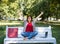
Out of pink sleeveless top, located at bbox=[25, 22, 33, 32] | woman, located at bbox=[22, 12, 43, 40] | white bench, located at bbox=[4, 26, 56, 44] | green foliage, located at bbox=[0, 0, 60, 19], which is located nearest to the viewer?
white bench, located at bbox=[4, 26, 56, 44]

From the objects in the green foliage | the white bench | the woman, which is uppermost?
the green foliage

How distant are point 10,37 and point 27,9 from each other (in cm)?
3768

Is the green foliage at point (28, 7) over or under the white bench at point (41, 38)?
over

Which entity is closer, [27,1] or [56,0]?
[56,0]

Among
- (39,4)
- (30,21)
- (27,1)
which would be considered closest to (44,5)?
(39,4)

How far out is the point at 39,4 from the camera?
133 ft

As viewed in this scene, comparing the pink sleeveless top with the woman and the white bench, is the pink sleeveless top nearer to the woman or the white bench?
the woman

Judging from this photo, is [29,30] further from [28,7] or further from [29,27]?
[28,7]

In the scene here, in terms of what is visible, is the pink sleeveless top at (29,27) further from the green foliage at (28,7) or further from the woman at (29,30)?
the green foliage at (28,7)

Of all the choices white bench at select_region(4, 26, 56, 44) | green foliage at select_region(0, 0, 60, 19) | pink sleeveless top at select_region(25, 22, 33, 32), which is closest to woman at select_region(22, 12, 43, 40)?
pink sleeveless top at select_region(25, 22, 33, 32)

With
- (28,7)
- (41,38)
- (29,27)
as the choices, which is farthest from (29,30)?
(28,7)

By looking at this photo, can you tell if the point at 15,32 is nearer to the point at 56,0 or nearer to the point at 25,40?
the point at 25,40

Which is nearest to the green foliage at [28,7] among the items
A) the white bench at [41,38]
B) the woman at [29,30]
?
the white bench at [41,38]

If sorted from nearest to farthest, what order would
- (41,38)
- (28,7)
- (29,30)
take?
1. (41,38)
2. (29,30)
3. (28,7)
